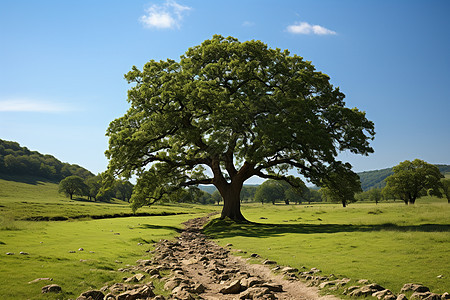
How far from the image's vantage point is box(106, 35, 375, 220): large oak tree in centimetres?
2936

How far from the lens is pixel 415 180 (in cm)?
7494

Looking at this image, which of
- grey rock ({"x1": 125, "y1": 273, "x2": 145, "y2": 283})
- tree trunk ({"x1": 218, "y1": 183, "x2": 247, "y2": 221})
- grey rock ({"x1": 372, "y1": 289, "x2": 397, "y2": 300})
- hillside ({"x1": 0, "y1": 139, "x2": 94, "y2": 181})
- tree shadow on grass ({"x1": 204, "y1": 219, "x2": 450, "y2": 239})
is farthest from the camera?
hillside ({"x1": 0, "y1": 139, "x2": 94, "y2": 181})

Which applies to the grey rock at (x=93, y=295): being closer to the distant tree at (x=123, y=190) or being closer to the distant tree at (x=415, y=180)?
the distant tree at (x=415, y=180)

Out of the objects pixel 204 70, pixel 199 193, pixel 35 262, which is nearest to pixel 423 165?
pixel 199 193

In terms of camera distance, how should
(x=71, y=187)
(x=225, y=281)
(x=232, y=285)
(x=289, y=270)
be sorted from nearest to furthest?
(x=232, y=285), (x=225, y=281), (x=289, y=270), (x=71, y=187)

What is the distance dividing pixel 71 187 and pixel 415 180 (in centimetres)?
12412

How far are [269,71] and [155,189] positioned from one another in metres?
19.4

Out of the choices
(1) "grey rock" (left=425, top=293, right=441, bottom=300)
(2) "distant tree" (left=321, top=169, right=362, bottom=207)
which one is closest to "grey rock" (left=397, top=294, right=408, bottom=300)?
(1) "grey rock" (left=425, top=293, right=441, bottom=300)

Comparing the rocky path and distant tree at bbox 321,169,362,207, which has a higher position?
distant tree at bbox 321,169,362,207

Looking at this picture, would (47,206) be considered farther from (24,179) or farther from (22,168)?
(22,168)

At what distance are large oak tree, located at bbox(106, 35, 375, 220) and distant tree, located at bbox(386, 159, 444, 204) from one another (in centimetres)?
5207

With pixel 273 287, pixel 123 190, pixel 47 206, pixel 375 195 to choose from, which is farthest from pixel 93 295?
pixel 123 190

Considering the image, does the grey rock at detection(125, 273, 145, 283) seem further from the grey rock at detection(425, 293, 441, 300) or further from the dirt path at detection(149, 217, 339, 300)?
the grey rock at detection(425, 293, 441, 300)

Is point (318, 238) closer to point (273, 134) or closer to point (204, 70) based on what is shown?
point (273, 134)
